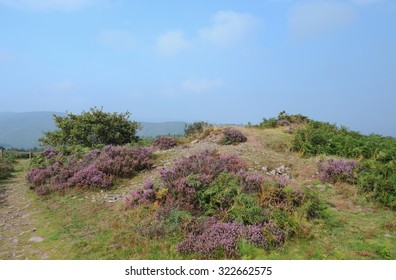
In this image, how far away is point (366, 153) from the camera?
48.0 feet

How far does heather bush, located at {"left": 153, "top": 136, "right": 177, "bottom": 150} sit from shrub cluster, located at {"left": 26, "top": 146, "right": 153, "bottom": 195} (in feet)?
11.0

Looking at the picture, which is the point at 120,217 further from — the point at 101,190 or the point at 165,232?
the point at 101,190

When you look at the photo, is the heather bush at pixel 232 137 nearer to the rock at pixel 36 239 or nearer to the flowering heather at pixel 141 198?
the flowering heather at pixel 141 198

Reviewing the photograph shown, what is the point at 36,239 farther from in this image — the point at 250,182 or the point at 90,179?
the point at 250,182

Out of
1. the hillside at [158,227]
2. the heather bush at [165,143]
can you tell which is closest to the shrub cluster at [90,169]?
the hillside at [158,227]

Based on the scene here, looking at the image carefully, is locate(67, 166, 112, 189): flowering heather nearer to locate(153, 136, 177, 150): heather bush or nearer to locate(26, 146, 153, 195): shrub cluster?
locate(26, 146, 153, 195): shrub cluster

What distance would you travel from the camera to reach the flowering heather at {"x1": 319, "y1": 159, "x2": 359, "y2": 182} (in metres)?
11.3

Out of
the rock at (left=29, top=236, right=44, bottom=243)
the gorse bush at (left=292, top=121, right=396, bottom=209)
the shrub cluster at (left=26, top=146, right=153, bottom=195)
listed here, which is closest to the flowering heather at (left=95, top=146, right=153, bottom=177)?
the shrub cluster at (left=26, top=146, right=153, bottom=195)

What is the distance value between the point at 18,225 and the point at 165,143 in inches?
433

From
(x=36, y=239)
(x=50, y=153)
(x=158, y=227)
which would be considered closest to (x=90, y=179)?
(x=36, y=239)

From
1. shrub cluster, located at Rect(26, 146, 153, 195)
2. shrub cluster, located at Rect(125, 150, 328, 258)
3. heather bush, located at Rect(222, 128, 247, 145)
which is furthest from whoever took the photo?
heather bush, located at Rect(222, 128, 247, 145)

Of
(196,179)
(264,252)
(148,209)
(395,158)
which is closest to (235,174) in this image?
(196,179)

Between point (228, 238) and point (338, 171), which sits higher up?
point (338, 171)
